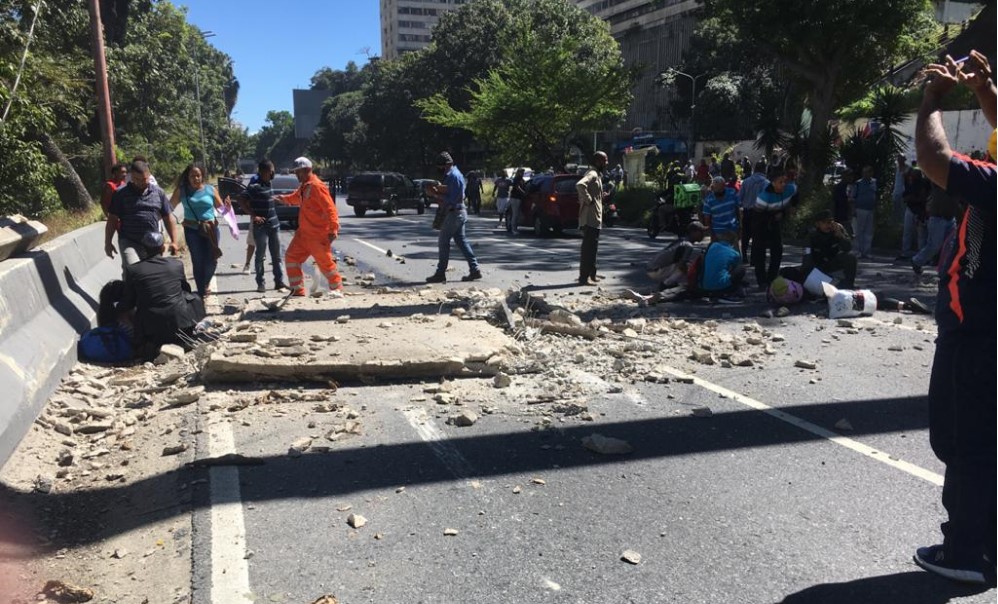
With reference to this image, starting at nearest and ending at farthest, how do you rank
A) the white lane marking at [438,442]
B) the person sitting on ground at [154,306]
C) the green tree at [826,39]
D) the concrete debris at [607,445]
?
the white lane marking at [438,442], the concrete debris at [607,445], the person sitting on ground at [154,306], the green tree at [826,39]

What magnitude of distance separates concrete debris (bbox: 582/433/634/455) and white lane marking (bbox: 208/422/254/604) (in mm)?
2038

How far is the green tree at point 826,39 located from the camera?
17.5 metres

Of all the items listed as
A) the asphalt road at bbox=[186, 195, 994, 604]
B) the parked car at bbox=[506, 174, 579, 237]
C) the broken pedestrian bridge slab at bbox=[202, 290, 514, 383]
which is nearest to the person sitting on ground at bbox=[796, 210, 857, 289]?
the asphalt road at bbox=[186, 195, 994, 604]

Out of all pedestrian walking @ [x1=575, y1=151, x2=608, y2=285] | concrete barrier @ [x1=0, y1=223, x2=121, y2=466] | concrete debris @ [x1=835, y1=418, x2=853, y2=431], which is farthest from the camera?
pedestrian walking @ [x1=575, y1=151, x2=608, y2=285]

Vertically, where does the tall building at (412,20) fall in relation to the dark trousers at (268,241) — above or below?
above

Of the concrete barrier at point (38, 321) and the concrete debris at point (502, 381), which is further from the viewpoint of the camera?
the concrete debris at point (502, 381)

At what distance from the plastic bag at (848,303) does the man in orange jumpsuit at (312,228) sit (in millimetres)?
5871

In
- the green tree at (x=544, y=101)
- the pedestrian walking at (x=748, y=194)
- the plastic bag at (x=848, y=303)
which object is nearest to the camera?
the plastic bag at (x=848, y=303)

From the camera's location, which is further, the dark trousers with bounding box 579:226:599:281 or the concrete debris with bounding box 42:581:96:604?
the dark trousers with bounding box 579:226:599:281

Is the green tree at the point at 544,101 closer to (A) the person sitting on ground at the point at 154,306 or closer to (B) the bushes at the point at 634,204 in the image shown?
(B) the bushes at the point at 634,204

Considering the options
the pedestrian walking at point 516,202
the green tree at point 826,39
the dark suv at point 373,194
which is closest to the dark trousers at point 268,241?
the pedestrian walking at point 516,202

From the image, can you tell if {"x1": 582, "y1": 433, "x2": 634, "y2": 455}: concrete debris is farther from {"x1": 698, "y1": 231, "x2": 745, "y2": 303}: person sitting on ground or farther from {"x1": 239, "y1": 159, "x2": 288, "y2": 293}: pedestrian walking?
{"x1": 239, "y1": 159, "x2": 288, "y2": 293}: pedestrian walking

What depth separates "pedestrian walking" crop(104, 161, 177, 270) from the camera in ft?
26.9

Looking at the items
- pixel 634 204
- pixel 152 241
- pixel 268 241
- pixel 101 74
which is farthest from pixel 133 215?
pixel 634 204
